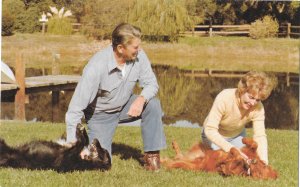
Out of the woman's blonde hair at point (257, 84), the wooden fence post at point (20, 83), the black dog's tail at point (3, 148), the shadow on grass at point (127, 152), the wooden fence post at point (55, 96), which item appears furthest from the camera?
the wooden fence post at point (20, 83)

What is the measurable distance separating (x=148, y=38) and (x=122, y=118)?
109 inches

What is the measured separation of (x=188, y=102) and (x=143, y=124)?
3.29 metres

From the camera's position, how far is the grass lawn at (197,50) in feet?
18.6

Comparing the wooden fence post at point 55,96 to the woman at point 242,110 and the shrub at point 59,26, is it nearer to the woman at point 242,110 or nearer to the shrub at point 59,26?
the shrub at point 59,26

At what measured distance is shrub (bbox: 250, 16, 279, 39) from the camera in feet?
17.0

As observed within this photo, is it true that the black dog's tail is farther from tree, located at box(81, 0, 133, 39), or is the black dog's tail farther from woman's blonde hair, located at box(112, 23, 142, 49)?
tree, located at box(81, 0, 133, 39)

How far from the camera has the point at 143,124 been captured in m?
3.59

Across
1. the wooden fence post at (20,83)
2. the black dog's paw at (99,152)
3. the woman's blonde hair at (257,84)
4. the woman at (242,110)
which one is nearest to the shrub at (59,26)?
the black dog's paw at (99,152)

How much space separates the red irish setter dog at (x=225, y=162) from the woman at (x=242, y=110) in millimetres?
64

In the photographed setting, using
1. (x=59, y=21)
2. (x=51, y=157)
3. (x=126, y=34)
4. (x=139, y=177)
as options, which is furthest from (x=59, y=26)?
(x=139, y=177)

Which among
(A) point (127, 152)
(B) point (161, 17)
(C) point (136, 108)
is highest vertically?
(B) point (161, 17)

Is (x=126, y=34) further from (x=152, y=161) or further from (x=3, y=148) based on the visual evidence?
(x=3, y=148)

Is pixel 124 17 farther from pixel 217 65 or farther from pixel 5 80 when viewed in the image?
pixel 5 80

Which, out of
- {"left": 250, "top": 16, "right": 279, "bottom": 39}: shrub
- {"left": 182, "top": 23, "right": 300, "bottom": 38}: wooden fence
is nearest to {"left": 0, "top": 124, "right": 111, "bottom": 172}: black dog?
{"left": 182, "top": 23, "right": 300, "bottom": 38}: wooden fence
